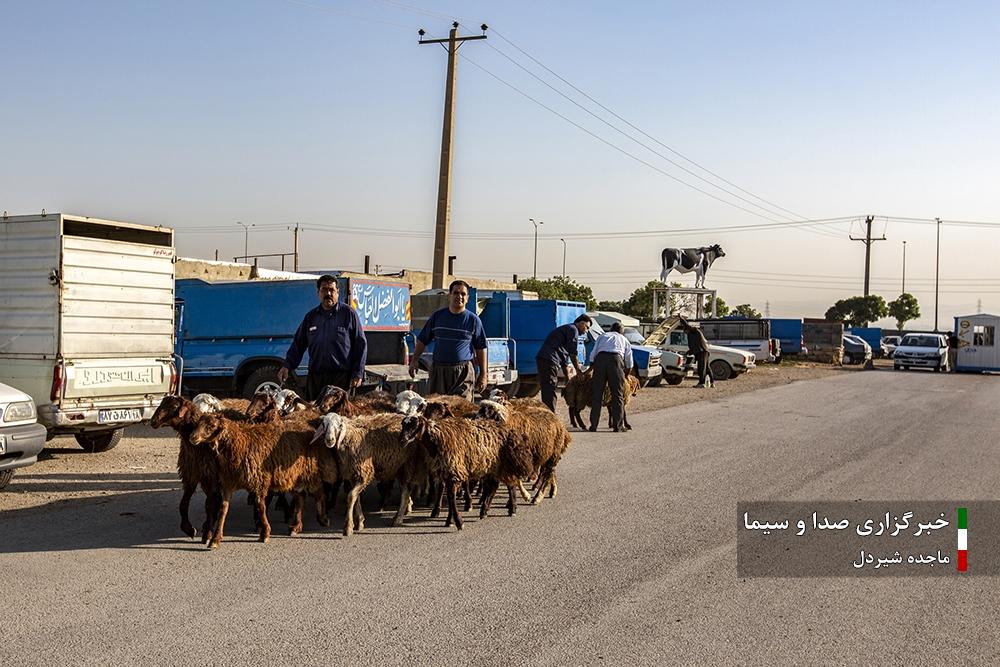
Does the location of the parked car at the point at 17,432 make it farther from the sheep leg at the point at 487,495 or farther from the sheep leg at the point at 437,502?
the sheep leg at the point at 487,495

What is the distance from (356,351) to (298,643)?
4.94 metres

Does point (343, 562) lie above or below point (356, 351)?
below

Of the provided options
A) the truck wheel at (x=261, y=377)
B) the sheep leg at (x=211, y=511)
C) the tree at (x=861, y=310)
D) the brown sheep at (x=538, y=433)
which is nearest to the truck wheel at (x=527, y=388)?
the truck wheel at (x=261, y=377)

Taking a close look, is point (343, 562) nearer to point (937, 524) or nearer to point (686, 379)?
point (937, 524)

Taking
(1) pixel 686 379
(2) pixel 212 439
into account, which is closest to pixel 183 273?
(1) pixel 686 379

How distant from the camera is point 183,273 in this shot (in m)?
28.6

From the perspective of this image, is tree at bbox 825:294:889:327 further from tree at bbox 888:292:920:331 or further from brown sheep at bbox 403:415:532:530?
brown sheep at bbox 403:415:532:530

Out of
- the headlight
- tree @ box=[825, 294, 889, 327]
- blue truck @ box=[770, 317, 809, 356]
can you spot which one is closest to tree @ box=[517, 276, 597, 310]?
blue truck @ box=[770, 317, 809, 356]

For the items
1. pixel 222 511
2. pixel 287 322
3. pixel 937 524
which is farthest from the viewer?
pixel 287 322

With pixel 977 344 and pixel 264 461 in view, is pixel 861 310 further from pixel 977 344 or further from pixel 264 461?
pixel 264 461

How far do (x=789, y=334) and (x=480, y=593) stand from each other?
47.2m

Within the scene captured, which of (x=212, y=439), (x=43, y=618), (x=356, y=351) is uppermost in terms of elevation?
(x=356, y=351)

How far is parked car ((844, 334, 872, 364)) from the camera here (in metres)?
52.3

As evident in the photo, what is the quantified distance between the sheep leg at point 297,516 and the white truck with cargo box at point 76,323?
13.3 ft
